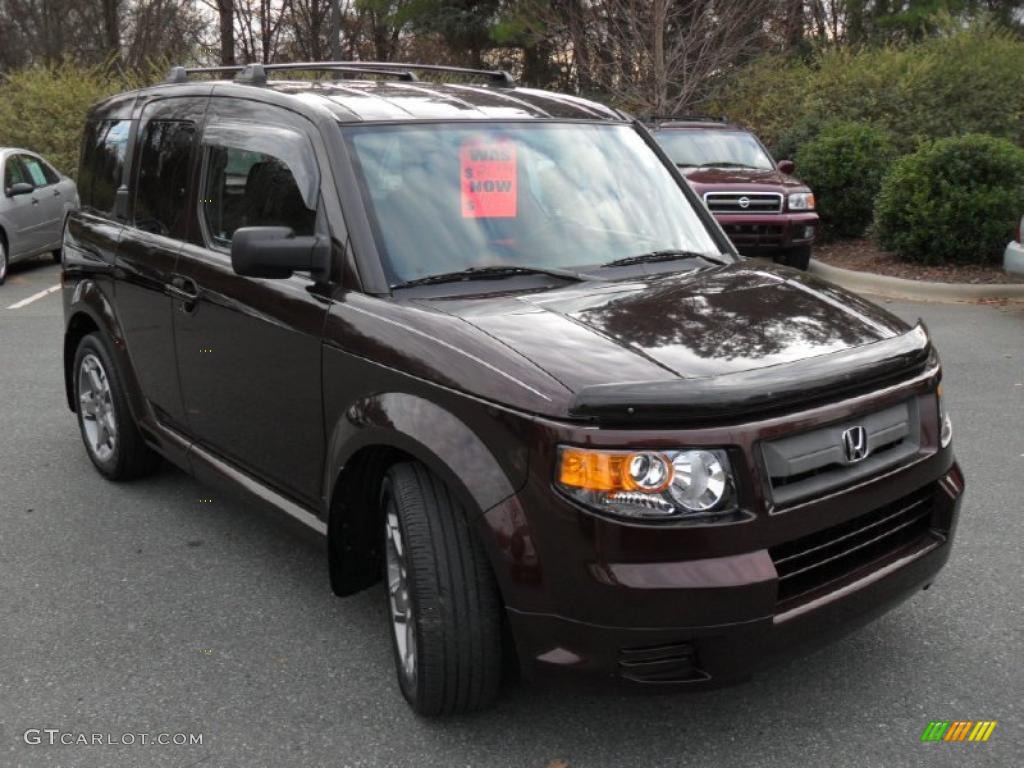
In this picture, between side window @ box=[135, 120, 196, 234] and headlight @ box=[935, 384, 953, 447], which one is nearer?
headlight @ box=[935, 384, 953, 447]

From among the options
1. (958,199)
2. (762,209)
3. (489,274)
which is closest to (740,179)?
(762,209)

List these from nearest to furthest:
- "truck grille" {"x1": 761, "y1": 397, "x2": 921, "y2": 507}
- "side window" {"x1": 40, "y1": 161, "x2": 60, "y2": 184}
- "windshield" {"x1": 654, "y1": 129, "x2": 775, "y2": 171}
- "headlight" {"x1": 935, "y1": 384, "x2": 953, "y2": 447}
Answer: "truck grille" {"x1": 761, "y1": 397, "x2": 921, "y2": 507} < "headlight" {"x1": 935, "y1": 384, "x2": 953, "y2": 447} < "windshield" {"x1": 654, "y1": 129, "x2": 775, "y2": 171} < "side window" {"x1": 40, "y1": 161, "x2": 60, "y2": 184}

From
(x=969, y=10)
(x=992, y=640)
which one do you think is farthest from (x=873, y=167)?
(x=969, y=10)

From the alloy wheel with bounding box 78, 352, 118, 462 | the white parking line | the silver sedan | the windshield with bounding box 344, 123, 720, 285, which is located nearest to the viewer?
the windshield with bounding box 344, 123, 720, 285

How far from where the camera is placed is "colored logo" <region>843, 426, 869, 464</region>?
2801 millimetres

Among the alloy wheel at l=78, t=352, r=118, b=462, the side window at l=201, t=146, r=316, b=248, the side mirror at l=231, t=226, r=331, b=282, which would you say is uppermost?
the side window at l=201, t=146, r=316, b=248

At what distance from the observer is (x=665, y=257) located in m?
3.84

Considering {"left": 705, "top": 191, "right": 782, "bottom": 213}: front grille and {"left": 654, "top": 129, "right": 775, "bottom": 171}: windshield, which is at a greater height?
{"left": 654, "top": 129, "right": 775, "bottom": 171}: windshield

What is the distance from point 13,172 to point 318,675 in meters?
11.9

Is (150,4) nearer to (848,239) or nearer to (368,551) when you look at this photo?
(848,239)

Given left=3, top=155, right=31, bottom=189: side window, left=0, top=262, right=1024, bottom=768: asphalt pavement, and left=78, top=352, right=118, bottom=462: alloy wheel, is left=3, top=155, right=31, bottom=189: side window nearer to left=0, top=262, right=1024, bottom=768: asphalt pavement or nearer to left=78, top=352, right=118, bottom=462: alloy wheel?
left=78, top=352, right=118, bottom=462: alloy wheel

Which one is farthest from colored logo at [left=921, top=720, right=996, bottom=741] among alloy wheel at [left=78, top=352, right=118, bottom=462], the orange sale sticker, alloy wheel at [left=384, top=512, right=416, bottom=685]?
alloy wheel at [left=78, top=352, right=118, bottom=462]

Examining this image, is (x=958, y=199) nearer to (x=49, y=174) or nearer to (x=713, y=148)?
(x=713, y=148)

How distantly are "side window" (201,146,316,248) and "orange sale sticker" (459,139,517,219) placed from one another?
1.77 feet
